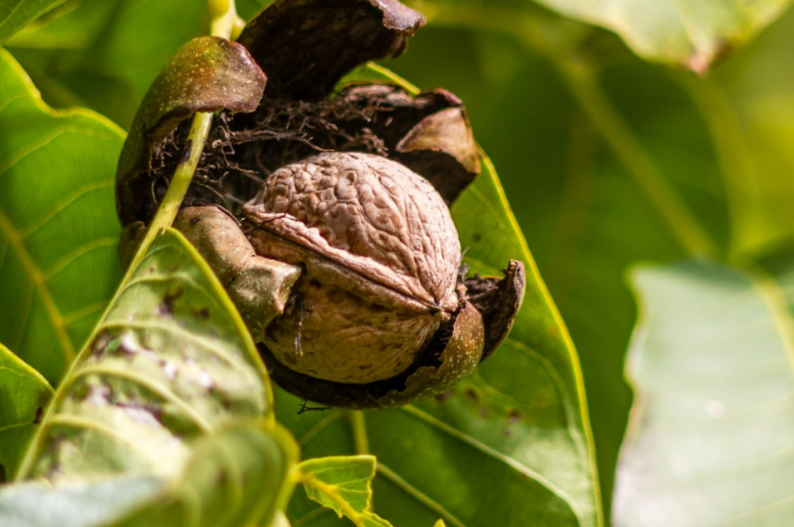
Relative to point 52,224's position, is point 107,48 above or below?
above

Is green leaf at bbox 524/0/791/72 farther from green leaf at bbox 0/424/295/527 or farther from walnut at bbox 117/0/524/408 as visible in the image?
green leaf at bbox 0/424/295/527

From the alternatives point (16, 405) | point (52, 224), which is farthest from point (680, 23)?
point (16, 405)

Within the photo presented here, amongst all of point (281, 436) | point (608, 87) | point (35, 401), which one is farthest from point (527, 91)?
point (281, 436)

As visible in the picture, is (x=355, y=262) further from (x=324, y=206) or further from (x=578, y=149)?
(x=578, y=149)

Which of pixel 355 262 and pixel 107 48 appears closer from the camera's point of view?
pixel 355 262

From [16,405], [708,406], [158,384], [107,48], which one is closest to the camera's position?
[158,384]

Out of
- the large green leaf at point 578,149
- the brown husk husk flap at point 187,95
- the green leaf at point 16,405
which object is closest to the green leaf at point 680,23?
the large green leaf at point 578,149

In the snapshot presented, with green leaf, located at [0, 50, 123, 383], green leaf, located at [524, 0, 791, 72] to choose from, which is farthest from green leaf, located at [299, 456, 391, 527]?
green leaf, located at [524, 0, 791, 72]
